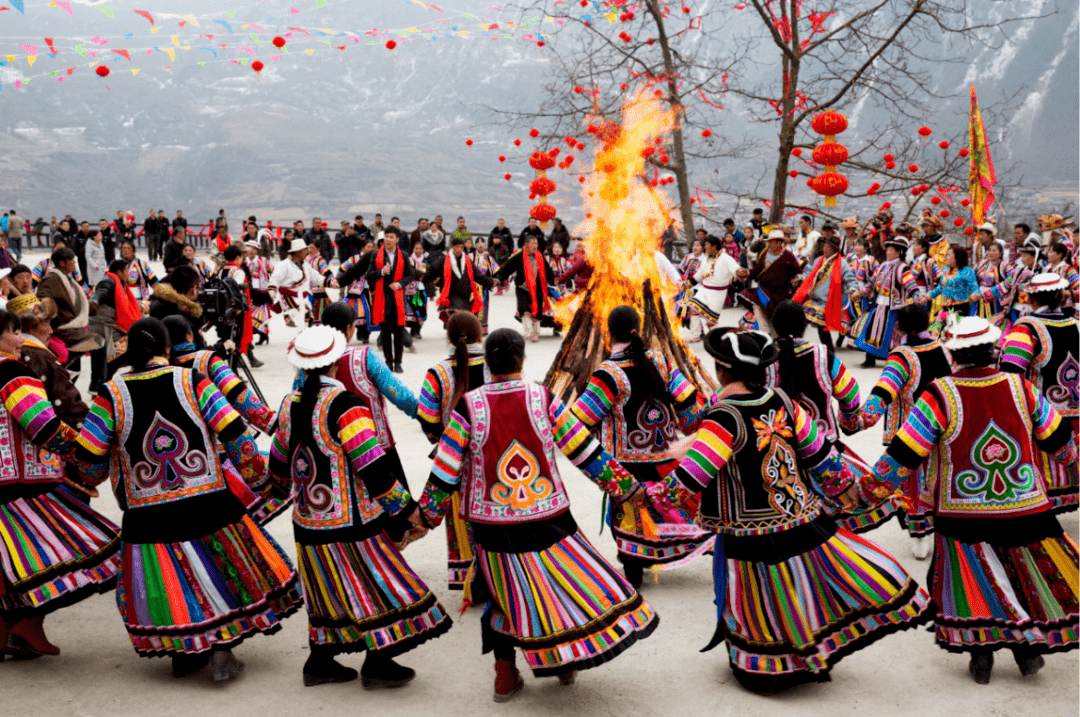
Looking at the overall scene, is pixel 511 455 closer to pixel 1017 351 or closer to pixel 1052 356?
pixel 1017 351

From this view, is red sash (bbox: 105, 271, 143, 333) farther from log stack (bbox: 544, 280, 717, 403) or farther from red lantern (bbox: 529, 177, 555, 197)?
red lantern (bbox: 529, 177, 555, 197)

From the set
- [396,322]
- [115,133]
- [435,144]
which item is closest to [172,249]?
[396,322]

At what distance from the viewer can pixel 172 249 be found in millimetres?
13219

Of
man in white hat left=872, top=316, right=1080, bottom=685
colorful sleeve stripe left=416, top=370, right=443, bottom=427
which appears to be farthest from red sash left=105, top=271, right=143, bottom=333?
man in white hat left=872, top=316, right=1080, bottom=685

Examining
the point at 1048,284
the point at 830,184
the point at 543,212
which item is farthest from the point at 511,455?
the point at 543,212

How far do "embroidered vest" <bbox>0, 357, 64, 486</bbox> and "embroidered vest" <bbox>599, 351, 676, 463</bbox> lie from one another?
280cm

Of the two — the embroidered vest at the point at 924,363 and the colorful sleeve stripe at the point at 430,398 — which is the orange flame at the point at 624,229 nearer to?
the embroidered vest at the point at 924,363

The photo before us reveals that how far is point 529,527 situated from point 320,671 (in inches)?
46.5

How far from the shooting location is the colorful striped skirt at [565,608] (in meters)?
3.98

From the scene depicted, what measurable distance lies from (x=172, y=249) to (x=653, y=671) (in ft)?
35.0

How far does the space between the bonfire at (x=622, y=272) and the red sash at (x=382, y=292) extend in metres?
3.92


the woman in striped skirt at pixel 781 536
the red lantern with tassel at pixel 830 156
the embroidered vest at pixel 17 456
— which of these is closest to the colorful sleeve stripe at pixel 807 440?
the woman in striped skirt at pixel 781 536

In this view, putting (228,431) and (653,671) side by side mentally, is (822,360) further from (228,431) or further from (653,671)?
(228,431)

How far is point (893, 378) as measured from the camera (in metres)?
5.54
